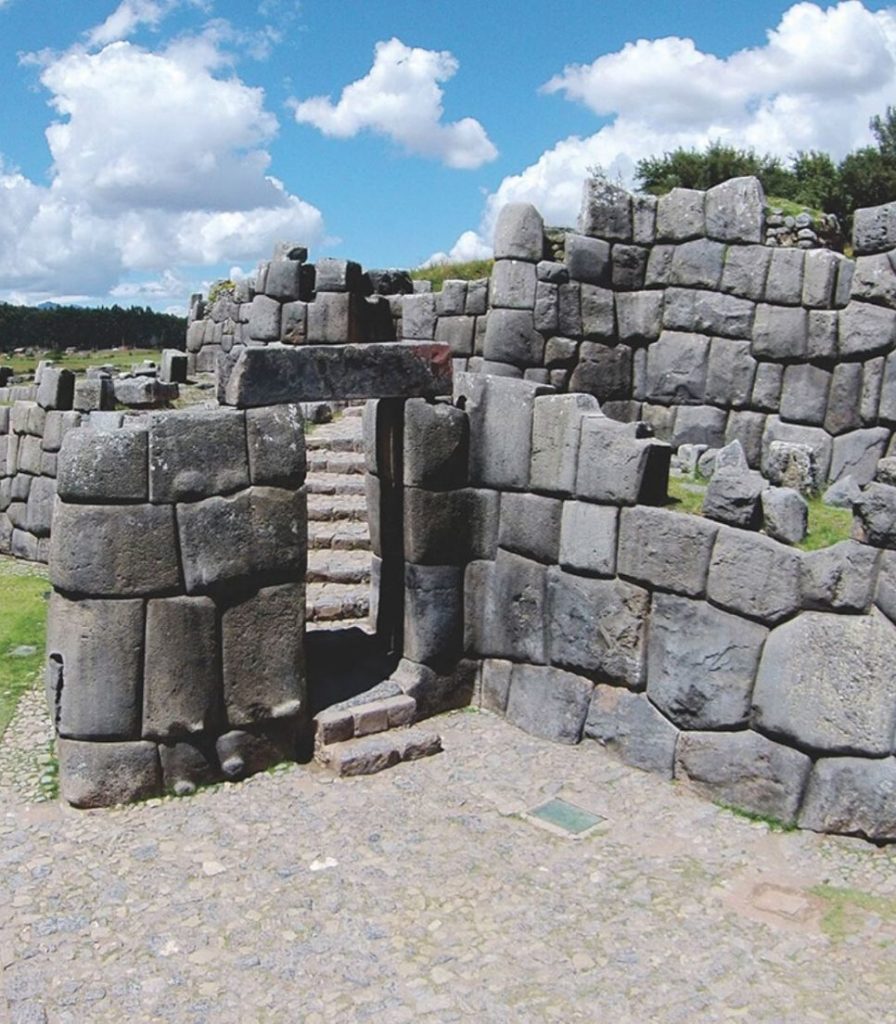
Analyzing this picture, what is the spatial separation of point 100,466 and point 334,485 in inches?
241

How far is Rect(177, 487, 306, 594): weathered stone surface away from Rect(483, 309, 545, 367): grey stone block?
5066mm

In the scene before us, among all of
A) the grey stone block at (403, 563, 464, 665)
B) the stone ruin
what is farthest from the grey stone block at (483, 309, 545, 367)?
the grey stone block at (403, 563, 464, 665)

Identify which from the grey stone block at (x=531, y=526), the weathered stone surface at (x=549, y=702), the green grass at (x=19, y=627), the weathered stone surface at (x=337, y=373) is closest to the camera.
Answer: the weathered stone surface at (x=337, y=373)

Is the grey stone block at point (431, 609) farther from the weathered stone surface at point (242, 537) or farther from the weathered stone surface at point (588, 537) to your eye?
the weathered stone surface at point (242, 537)

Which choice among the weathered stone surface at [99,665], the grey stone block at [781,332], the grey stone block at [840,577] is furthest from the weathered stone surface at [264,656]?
the grey stone block at [781,332]

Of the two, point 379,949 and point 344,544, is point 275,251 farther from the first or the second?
point 379,949

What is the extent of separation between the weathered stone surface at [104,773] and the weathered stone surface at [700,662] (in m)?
3.56

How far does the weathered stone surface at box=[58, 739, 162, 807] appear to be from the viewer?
7262 millimetres

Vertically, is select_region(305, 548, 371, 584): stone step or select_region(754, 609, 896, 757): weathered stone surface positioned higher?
select_region(754, 609, 896, 757): weathered stone surface

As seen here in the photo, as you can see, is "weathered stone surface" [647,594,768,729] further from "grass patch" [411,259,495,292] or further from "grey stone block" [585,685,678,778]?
"grass patch" [411,259,495,292]

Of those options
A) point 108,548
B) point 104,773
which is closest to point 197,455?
point 108,548

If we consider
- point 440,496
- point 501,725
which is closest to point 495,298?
point 440,496

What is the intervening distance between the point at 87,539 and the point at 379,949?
325 centimetres

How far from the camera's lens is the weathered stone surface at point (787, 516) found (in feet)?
22.6
